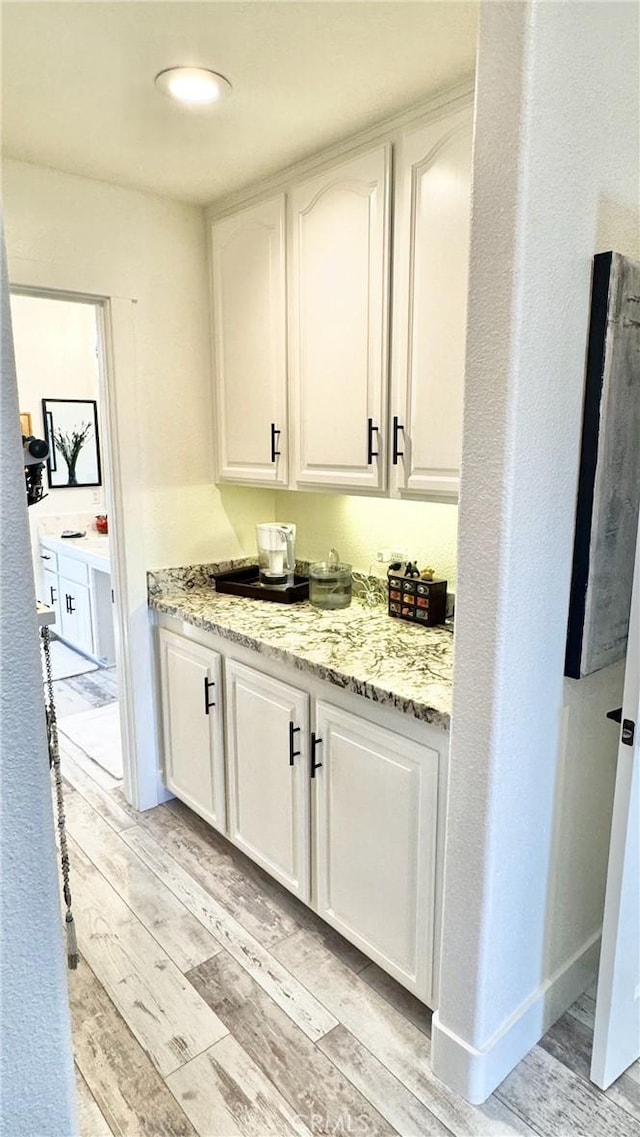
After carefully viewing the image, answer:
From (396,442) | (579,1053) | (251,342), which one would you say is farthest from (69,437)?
(579,1053)

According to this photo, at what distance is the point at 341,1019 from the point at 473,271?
1857mm

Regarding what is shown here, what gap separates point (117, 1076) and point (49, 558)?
3812mm

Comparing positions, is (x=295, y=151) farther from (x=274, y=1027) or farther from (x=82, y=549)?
(x=82, y=549)

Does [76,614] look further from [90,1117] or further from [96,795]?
[90,1117]

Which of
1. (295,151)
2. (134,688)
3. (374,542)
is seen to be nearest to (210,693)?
(134,688)

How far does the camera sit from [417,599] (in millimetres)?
2188

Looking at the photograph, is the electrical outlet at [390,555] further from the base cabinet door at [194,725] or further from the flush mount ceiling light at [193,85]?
the flush mount ceiling light at [193,85]

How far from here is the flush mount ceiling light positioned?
5.28 ft

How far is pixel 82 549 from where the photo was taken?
14.2 ft

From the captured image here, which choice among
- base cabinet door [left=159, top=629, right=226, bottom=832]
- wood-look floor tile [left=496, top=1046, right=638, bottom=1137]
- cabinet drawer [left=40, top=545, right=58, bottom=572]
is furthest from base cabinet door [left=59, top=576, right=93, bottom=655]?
wood-look floor tile [left=496, top=1046, right=638, bottom=1137]

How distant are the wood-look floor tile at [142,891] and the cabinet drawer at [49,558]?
2360 mm

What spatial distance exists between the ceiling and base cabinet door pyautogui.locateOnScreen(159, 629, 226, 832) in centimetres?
165

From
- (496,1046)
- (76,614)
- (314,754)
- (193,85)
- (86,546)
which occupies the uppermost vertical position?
(193,85)

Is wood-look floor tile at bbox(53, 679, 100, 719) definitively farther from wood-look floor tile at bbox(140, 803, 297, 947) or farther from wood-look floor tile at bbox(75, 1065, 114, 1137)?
wood-look floor tile at bbox(75, 1065, 114, 1137)
